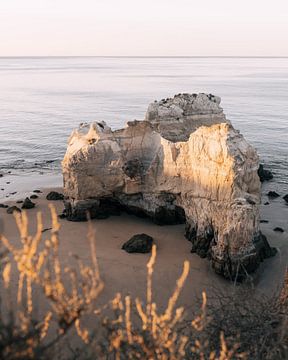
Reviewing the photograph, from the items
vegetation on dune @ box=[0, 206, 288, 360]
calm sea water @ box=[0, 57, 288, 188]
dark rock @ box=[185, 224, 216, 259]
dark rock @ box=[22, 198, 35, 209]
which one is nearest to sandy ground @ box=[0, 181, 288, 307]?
dark rock @ box=[185, 224, 216, 259]

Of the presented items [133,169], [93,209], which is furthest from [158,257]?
[93,209]

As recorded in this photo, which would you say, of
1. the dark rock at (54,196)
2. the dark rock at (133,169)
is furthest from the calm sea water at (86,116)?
the dark rock at (133,169)

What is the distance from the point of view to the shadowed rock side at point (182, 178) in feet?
64.1

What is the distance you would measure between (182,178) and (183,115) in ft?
27.1

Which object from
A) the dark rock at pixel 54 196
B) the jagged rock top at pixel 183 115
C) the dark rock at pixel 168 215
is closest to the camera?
the dark rock at pixel 168 215

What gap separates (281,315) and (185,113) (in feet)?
66.4

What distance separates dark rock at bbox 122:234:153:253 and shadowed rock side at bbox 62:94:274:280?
215cm

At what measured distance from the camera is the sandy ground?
18656mm

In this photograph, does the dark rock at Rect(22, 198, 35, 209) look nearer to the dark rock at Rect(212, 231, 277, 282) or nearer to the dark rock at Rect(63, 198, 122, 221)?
the dark rock at Rect(63, 198, 122, 221)

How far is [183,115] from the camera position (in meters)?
30.0

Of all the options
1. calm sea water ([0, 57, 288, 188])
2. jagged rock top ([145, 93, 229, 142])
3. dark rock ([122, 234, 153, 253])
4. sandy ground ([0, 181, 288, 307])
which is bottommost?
calm sea water ([0, 57, 288, 188])

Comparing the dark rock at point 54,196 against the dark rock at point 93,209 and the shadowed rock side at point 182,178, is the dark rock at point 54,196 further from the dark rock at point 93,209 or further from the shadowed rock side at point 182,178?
the shadowed rock side at point 182,178

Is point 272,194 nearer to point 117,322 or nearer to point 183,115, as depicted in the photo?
point 183,115

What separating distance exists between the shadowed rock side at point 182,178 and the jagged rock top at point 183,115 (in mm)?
64
